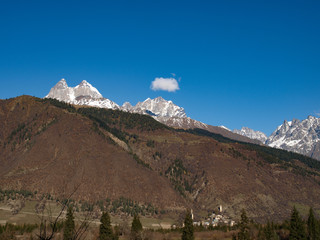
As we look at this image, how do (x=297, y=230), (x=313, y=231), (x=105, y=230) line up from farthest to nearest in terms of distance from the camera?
(x=313, y=231) → (x=105, y=230) → (x=297, y=230)

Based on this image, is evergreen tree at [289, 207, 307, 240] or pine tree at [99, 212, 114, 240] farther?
pine tree at [99, 212, 114, 240]

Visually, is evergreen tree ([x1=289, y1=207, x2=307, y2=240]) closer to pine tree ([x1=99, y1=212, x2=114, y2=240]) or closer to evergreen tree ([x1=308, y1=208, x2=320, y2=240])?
evergreen tree ([x1=308, y1=208, x2=320, y2=240])

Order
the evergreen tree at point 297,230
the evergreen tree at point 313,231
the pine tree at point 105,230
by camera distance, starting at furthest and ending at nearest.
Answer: the evergreen tree at point 313,231
the pine tree at point 105,230
the evergreen tree at point 297,230

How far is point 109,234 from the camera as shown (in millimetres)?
131875

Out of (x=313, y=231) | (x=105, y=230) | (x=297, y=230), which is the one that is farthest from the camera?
(x=313, y=231)

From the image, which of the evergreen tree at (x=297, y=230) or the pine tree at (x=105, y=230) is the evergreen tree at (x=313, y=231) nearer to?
the evergreen tree at (x=297, y=230)

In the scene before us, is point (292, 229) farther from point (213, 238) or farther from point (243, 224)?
point (213, 238)

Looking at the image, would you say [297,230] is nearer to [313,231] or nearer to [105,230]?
[313,231]

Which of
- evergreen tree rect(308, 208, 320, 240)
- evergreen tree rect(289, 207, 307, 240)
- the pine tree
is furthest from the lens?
evergreen tree rect(308, 208, 320, 240)

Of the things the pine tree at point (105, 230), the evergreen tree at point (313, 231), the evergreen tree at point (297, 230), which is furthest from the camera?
the evergreen tree at point (313, 231)

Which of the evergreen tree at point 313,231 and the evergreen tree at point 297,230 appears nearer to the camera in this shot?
the evergreen tree at point 297,230

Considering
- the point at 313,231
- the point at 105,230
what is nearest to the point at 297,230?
the point at 313,231

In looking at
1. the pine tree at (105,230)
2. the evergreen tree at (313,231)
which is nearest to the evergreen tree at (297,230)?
the evergreen tree at (313,231)

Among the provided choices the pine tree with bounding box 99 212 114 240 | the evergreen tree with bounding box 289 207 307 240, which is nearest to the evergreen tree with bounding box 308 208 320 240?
the evergreen tree with bounding box 289 207 307 240
